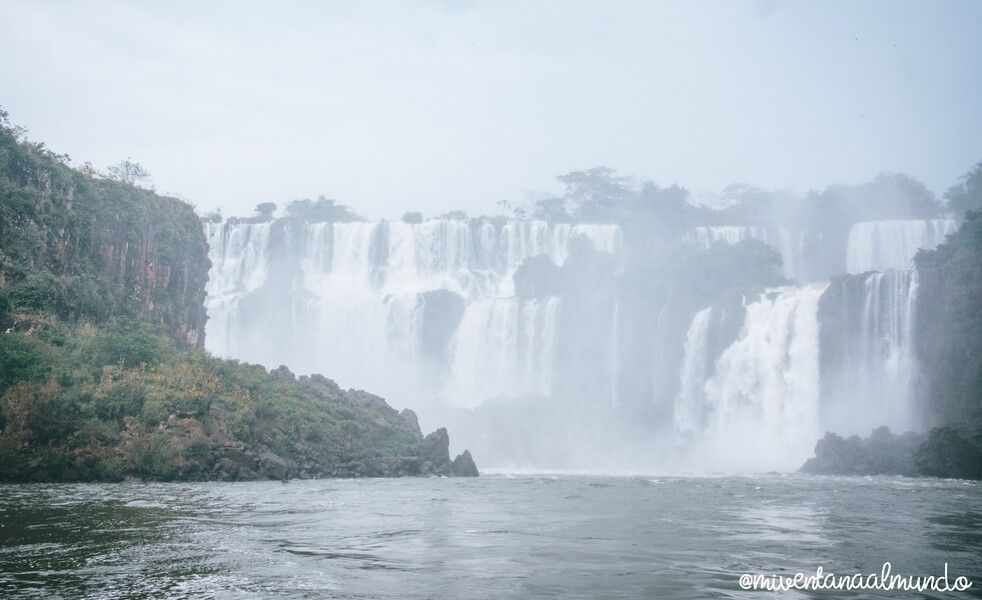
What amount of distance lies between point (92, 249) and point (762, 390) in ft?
143

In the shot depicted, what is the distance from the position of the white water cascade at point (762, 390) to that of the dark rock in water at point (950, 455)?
14465mm

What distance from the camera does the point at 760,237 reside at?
8794 centimetres

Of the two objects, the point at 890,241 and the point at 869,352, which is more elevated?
the point at 890,241

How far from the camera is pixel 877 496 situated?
2653cm

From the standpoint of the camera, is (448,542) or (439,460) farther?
(439,460)

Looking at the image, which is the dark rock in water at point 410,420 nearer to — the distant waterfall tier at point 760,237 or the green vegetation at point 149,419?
the green vegetation at point 149,419

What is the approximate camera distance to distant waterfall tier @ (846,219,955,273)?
73375 millimetres

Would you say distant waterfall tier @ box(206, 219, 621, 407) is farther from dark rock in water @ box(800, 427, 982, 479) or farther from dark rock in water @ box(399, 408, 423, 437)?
dark rock in water @ box(800, 427, 982, 479)

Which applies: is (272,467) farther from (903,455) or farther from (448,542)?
(903,455)

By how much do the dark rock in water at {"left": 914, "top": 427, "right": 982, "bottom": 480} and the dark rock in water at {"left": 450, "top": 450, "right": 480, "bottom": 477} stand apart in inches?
849

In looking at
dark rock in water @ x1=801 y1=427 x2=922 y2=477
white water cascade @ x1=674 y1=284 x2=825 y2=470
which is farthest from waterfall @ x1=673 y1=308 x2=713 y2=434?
dark rock in water @ x1=801 y1=427 x2=922 y2=477

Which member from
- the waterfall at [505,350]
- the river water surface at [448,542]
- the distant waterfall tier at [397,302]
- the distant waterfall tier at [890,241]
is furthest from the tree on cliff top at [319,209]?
the river water surface at [448,542]

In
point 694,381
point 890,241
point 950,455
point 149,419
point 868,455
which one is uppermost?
point 890,241

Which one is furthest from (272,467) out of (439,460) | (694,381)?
(694,381)
